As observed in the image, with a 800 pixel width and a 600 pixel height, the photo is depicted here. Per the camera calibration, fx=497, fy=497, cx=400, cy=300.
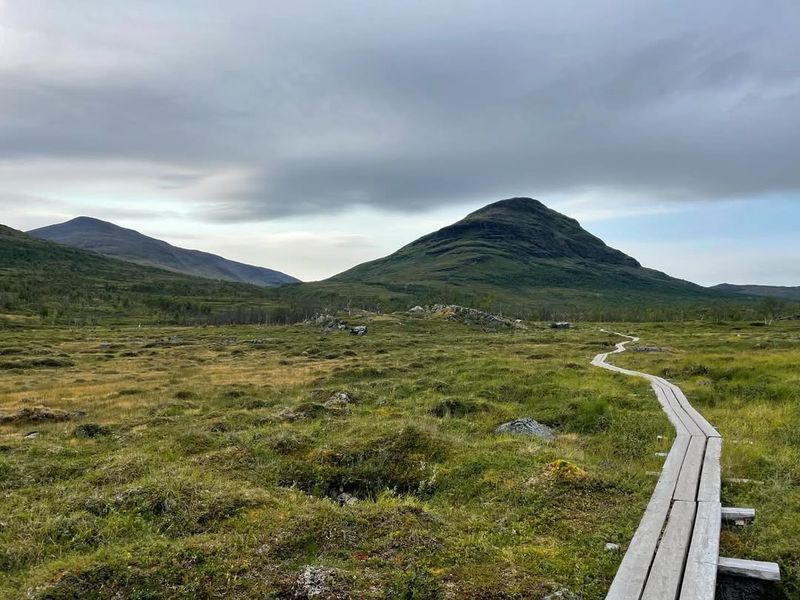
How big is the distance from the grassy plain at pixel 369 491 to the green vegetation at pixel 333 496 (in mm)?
60

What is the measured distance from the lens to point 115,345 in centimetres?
10019

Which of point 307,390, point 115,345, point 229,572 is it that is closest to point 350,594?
point 229,572

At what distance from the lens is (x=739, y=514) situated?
12070 mm

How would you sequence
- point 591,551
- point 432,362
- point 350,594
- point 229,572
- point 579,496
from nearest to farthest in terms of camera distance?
point 350,594
point 229,572
point 591,551
point 579,496
point 432,362

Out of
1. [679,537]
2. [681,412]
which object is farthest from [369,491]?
[681,412]

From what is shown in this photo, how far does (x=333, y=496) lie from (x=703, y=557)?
10621mm

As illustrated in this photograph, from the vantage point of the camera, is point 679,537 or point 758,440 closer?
point 679,537

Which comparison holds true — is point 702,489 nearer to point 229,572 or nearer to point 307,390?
point 229,572

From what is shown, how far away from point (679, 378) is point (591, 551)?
29.7 meters

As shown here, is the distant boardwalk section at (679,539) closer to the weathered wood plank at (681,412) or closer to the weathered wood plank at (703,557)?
the weathered wood plank at (703,557)

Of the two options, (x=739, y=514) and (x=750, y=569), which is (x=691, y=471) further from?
(x=750, y=569)

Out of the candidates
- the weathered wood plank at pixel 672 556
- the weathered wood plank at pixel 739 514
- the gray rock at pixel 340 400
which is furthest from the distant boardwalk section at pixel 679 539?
the gray rock at pixel 340 400

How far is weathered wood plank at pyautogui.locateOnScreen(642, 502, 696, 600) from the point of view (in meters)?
8.66

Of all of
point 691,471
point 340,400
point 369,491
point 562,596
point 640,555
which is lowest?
point 369,491
